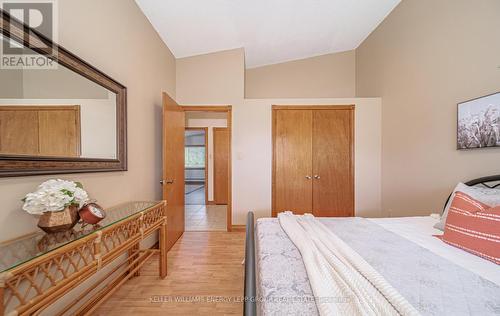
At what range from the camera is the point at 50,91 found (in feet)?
4.00

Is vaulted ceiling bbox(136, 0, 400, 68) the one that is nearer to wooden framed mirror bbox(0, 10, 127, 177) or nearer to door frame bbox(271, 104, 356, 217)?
door frame bbox(271, 104, 356, 217)

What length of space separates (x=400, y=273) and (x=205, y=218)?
11.4ft

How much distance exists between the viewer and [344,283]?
839 millimetres

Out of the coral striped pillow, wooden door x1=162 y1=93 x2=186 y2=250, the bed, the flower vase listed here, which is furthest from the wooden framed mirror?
the coral striped pillow

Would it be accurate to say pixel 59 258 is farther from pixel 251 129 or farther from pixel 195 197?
pixel 195 197

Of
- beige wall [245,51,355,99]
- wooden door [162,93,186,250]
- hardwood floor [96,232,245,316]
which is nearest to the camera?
hardwood floor [96,232,245,316]

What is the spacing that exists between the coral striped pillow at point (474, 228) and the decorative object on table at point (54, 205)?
2.35 metres

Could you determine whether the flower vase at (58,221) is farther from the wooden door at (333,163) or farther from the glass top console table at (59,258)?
the wooden door at (333,163)

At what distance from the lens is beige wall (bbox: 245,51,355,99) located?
401 centimetres

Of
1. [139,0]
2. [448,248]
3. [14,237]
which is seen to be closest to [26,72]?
[14,237]

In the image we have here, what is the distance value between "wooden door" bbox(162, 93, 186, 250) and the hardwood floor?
377 millimetres

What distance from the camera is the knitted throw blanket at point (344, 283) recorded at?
2.32 feet

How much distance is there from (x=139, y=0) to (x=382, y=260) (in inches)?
125

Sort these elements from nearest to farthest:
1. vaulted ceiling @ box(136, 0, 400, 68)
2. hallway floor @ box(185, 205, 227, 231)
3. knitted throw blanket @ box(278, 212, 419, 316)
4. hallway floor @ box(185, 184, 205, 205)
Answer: knitted throw blanket @ box(278, 212, 419, 316)
vaulted ceiling @ box(136, 0, 400, 68)
hallway floor @ box(185, 205, 227, 231)
hallway floor @ box(185, 184, 205, 205)
